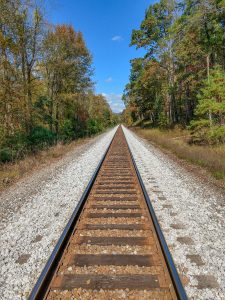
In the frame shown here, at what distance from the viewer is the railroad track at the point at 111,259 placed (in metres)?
2.79

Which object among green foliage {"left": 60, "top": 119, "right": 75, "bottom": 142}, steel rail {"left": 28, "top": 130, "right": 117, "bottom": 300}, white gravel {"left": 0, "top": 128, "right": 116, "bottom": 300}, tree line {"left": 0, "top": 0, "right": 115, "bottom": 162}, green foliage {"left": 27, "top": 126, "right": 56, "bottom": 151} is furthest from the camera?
green foliage {"left": 60, "top": 119, "right": 75, "bottom": 142}

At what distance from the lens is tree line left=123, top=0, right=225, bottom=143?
1286 centimetres

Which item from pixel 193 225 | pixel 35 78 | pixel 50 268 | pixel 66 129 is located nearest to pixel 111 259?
pixel 50 268

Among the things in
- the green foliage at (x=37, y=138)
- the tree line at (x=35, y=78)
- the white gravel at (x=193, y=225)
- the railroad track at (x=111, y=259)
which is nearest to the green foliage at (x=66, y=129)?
the tree line at (x=35, y=78)

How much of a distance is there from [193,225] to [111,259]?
198 centimetres

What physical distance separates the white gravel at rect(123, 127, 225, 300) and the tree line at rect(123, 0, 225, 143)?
6776mm

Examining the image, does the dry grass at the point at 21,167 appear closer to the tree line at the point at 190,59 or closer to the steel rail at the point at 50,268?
the steel rail at the point at 50,268

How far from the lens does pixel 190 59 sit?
2038cm

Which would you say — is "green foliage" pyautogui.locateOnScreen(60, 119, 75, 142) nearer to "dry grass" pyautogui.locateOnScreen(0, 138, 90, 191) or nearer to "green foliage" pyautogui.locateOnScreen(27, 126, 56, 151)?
"green foliage" pyautogui.locateOnScreen(27, 126, 56, 151)

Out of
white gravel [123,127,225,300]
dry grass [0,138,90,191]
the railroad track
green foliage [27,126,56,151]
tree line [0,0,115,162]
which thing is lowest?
white gravel [123,127,225,300]

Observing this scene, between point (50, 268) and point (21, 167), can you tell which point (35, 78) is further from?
point (50, 268)

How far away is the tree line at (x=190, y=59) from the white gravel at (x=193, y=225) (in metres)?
6.78

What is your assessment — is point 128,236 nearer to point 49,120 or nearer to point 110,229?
point 110,229

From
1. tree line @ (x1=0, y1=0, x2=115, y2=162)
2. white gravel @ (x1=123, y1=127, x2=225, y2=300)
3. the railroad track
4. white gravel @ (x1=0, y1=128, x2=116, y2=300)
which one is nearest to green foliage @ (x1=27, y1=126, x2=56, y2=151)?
tree line @ (x1=0, y1=0, x2=115, y2=162)
